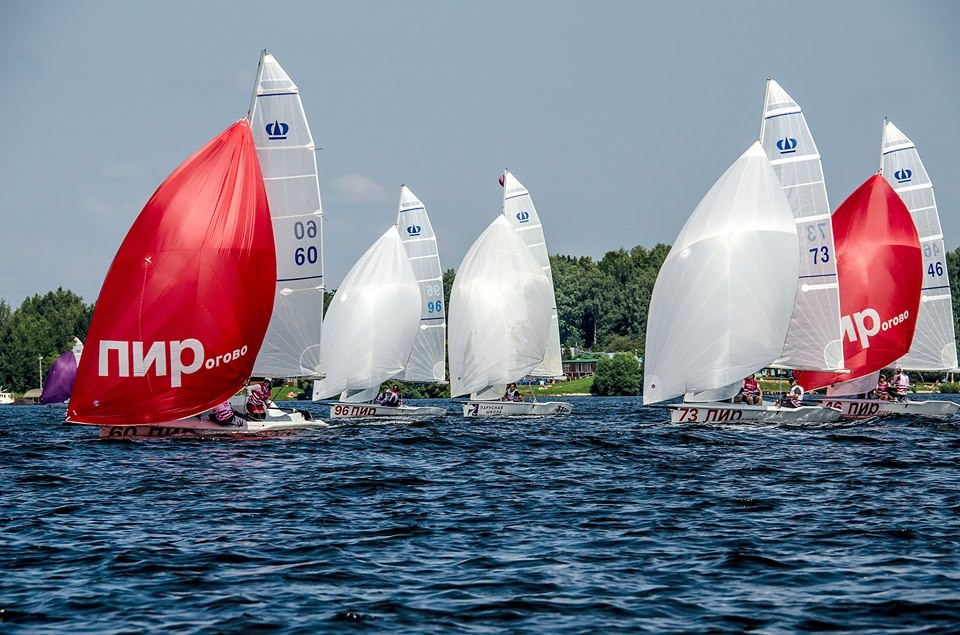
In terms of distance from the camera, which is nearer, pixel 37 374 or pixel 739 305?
pixel 739 305

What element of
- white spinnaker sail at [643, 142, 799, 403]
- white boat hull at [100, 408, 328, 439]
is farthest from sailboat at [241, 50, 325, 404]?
white spinnaker sail at [643, 142, 799, 403]

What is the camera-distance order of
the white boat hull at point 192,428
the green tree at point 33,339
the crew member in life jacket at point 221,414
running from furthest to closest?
1. the green tree at point 33,339
2. the crew member in life jacket at point 221,414
3. the white boat hull at point 192,428

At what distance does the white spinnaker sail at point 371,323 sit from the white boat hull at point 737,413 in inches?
621

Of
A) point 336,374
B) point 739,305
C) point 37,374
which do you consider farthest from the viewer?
point 37,374

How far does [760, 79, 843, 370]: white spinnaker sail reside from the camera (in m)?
40.6

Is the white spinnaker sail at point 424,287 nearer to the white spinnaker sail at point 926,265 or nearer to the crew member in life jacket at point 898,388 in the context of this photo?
the crew member in life jacket at point 898,388

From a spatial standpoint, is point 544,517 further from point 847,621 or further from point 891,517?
point 847,621

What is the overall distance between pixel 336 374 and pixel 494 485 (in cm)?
2808

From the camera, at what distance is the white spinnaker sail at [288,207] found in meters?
35.8

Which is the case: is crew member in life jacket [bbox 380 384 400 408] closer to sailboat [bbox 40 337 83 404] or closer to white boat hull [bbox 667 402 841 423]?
white boat hull [bbox 667 402 841 423]

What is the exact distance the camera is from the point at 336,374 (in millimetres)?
50031

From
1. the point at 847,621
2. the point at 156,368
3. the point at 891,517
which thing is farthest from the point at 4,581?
the point at 156,368

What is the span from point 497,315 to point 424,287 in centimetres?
536

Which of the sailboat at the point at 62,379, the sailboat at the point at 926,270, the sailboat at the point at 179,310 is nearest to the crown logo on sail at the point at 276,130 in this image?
the sailboat at the point at 179,310
